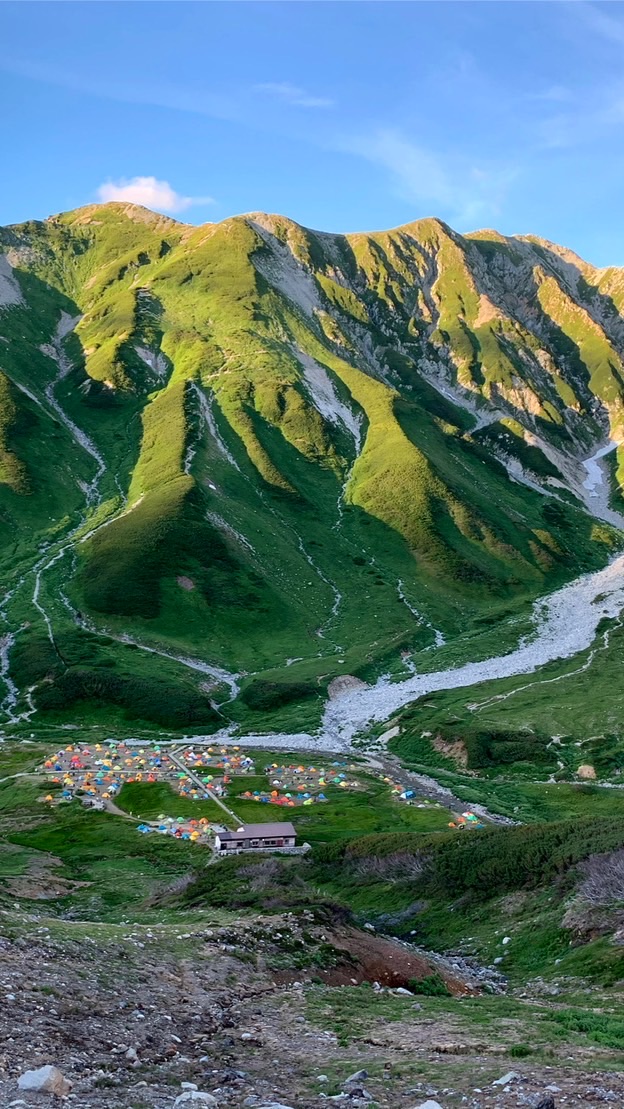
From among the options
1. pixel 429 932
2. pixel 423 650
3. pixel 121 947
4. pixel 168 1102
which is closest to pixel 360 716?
pixel 423 650

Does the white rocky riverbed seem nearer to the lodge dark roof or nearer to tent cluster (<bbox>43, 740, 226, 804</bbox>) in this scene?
tent cluster (<bbox>43, 740, 226, 804</bbox>)

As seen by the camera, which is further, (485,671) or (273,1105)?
(485,671)

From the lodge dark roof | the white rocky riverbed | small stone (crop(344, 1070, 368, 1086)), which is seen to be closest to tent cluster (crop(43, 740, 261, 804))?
the white rocky riverbed

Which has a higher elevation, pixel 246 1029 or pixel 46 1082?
pixel 46 1082

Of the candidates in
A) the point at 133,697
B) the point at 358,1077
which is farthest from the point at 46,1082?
the point at 133,697

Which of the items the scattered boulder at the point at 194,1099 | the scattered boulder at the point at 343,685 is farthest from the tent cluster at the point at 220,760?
the scattered boulder at the point at 194,1099

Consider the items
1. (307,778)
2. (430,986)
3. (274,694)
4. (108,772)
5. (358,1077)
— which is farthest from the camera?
(274,694)

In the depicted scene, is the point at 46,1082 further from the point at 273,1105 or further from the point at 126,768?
the point at 126,768

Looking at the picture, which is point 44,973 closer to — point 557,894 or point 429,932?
point 429,932
